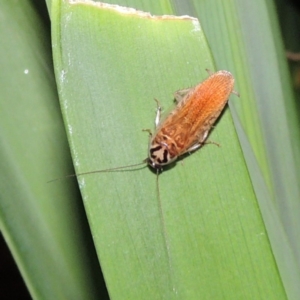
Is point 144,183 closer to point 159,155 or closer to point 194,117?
point 159,155

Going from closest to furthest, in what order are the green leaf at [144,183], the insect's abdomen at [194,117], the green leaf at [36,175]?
1. the green leaf at [144,183]
2. the green leaf at [36,175]
3. the insect's abdomen at [194,117]

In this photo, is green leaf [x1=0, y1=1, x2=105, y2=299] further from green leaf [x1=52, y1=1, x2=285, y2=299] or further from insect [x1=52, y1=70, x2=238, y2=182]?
green leaf [x1=52, y1=1, x2=285, y2=299]

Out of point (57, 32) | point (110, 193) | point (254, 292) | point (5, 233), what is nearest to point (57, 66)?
point (57, 32)

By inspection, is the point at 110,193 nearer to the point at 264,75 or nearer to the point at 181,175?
the point at 181,175

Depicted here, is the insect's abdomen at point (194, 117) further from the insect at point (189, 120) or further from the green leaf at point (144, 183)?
the green leaf at point (144, 183)

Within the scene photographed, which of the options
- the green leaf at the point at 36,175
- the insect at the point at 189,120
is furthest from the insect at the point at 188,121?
the green leaf at the point at 36,175

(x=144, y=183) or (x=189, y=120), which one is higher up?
(x=144, y=183)

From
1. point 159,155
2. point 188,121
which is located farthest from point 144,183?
point 188,121
